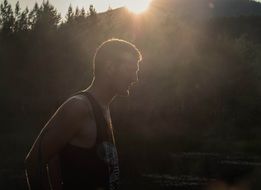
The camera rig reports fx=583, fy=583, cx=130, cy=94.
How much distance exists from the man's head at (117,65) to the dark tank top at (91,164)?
24cm

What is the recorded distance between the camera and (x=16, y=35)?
90875 mm

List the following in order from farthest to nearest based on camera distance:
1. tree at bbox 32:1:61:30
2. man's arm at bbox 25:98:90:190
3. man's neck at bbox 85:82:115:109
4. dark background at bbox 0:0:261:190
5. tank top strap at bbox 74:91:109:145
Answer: tree at bbox 32:1:61:30 < dark background at bbox 0:0:261:190 < man's neck at bbox 85:82:115:109 < tank top strap at bbox 74:91:109:145 < man's arm at bbox 25:98:90:190

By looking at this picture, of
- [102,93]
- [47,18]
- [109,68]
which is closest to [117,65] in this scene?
[109,68]

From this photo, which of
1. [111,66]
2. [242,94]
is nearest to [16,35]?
[242,94]

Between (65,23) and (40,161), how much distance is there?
96.6 m

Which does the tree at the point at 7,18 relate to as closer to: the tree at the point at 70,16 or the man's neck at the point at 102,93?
the tree at the point at 70,16

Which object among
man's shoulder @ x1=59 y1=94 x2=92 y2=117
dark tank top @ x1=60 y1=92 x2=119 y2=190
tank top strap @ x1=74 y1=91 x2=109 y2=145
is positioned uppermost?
man's shoulder @ x1=59 y1=94 x2=92 y2=117

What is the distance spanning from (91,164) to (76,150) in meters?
0.12

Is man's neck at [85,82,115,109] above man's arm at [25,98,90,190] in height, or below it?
above

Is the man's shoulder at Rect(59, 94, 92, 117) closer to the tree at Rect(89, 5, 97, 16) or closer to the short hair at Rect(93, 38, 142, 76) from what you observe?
the short hair at Rect(93, 38, 142, 76)

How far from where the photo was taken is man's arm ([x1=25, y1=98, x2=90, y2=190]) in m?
3.38

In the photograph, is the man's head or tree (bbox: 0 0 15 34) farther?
tree (bbox: 0 0 15 34)

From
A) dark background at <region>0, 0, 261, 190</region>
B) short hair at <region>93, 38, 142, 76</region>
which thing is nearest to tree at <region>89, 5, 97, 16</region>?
dark background at <region>0, 0, 261, 190</region>

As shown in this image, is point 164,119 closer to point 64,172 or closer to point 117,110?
point 117,110
